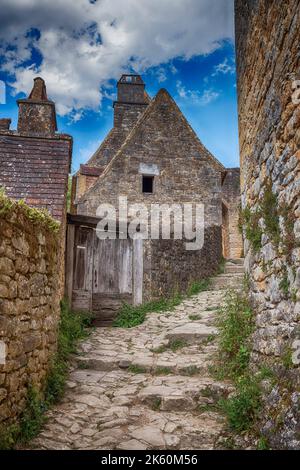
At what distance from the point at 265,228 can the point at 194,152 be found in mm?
9514

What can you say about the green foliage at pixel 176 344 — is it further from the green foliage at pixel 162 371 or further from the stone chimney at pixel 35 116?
the stone chimney at pixel 35 116

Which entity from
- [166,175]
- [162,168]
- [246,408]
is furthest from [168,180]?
[246,408]

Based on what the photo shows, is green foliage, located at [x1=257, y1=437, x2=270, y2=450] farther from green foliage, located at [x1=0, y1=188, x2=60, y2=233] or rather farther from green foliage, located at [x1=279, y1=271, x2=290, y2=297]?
green foliage, located at [x1=0, y1=188, x2=60, y2=233]

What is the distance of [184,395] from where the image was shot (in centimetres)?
436

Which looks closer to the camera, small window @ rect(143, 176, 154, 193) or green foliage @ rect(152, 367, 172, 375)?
green foliage @ rect(152, 367, 172, 375)

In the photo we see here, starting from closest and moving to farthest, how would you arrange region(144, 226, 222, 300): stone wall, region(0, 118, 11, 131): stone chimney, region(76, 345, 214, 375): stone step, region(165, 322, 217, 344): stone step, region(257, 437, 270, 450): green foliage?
1. region(257, 437, 270, 450): green foliage
2. region(76, 345, 214, 375): stone step
3. region(165, 322, 217, 344): stone step
4. region(144, 226, 222, 300): stone wall
5. region(0, 118, 11, 131): stone chimney

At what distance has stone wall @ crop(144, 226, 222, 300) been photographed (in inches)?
387

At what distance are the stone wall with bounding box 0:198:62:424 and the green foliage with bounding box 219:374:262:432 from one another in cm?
195

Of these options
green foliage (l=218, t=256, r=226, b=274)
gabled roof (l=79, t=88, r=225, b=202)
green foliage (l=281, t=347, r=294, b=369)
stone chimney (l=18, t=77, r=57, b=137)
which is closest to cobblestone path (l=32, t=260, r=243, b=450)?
green foliage (l=281, t=347, r=294, b=369)

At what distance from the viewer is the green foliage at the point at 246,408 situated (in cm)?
337

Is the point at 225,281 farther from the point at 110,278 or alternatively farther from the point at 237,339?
the point at 237,339

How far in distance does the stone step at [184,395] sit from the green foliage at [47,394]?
101 cm
